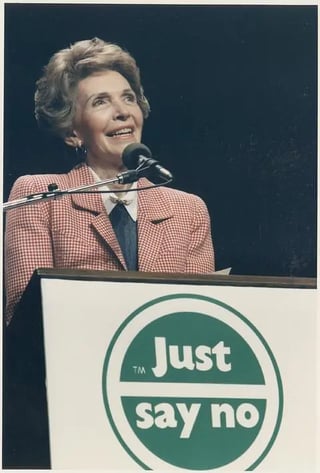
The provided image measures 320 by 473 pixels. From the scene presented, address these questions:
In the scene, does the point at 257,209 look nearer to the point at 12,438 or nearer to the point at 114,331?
the point at 114,331

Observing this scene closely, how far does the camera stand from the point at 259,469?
16.2 feet

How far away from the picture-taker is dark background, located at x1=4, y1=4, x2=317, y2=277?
5113 mm

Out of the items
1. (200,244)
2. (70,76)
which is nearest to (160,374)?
(200,244)

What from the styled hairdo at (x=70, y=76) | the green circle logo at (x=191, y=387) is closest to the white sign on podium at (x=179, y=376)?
the green circle logo at (x=191, y=387)

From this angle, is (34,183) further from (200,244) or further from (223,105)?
(223,105)

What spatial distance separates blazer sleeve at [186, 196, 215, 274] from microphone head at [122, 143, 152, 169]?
301 mm

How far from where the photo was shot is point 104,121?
5.13 meters

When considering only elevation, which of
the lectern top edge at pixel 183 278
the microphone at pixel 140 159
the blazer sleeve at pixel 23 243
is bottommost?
the lectern top edge at pixel 183 278

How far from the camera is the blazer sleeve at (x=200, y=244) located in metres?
5.09

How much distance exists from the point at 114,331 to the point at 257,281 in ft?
2.13

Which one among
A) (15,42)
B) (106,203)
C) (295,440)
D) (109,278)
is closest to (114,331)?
(109,278)

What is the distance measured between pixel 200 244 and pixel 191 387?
0.62m

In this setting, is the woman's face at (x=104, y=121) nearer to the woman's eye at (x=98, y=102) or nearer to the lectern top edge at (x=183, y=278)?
the woman's eye at (x=98, y=102)

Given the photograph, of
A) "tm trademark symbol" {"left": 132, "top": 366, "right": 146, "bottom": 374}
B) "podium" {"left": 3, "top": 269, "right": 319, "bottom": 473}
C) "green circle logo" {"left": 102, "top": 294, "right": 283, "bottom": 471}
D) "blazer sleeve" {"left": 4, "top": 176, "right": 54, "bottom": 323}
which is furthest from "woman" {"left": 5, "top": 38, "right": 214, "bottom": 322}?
"tm trademark symbol" {"left": 132, "top": 366, "right": 146, "bottom": 374}
